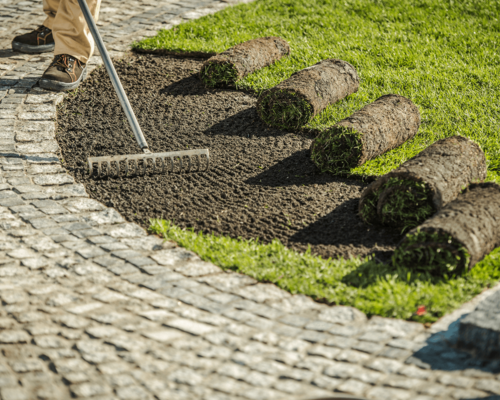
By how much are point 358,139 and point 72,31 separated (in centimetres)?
395

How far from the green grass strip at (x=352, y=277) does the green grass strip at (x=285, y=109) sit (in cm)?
228

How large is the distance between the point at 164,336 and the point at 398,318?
1.42 meters

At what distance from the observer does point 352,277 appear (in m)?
3.81

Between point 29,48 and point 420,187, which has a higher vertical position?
point 29,48

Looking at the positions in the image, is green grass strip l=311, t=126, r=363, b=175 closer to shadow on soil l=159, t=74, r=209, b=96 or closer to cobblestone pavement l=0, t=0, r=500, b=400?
cobblestone pavement l=0, t=0, r=500, b=400

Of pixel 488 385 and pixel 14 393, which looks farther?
pixel 488 385

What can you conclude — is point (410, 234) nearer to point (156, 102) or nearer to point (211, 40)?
point (156, 102)

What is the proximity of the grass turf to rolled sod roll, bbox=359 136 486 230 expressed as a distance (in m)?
0.86

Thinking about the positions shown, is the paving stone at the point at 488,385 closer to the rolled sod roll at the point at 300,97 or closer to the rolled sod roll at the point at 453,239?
the rolled sod roll at the point at 453,239

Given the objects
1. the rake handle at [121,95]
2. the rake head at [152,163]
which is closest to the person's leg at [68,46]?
the rake handle at [121,95]

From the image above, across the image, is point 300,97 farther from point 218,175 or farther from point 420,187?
point 420,187

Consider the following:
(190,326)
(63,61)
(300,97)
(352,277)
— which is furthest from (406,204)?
(63,61)

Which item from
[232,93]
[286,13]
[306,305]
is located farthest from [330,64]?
[306,305]

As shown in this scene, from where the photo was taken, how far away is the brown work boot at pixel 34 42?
7984 millimetres
